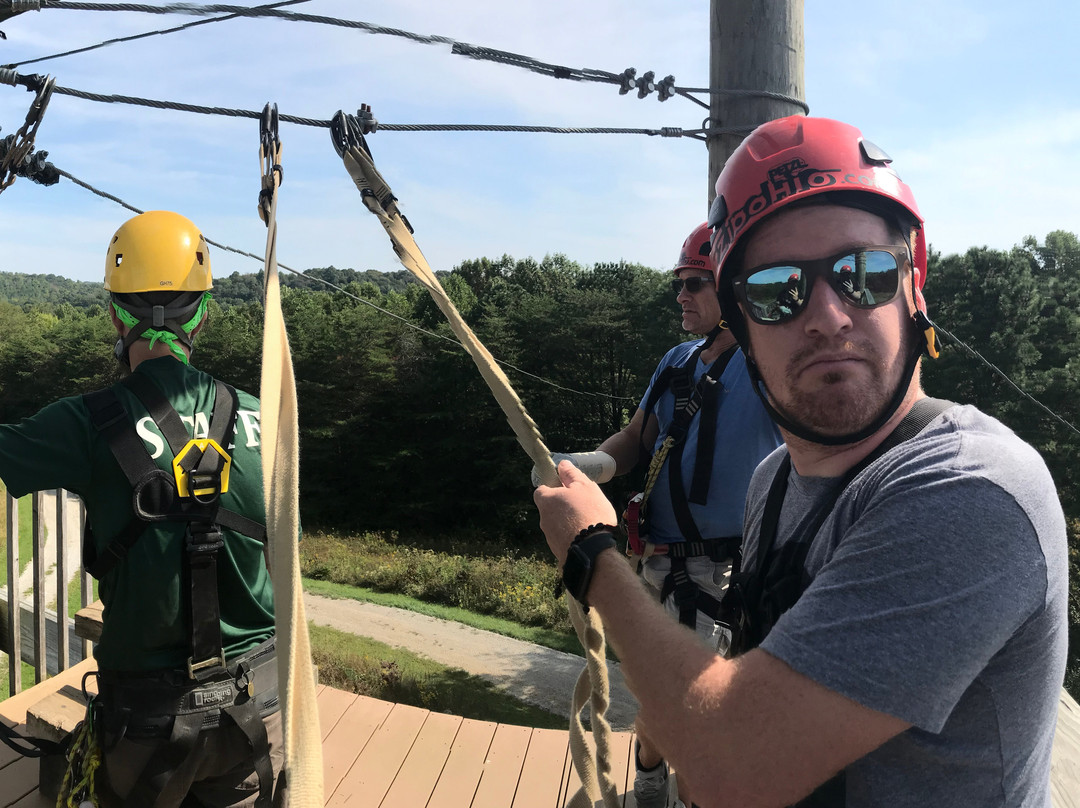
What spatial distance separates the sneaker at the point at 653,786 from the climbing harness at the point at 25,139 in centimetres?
300

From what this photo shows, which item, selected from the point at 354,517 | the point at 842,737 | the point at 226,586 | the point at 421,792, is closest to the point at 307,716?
the point at 842,737

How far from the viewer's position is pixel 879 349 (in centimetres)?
126

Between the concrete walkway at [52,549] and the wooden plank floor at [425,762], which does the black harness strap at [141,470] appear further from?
the concrete walkway at [52,549]

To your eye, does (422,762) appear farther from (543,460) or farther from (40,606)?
(543,460)

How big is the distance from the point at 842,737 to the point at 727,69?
8.96ft

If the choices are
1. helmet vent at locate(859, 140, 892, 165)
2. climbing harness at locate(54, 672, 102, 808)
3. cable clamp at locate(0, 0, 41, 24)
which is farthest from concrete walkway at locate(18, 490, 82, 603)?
helmet vent at locate(859, 140, 892, 165)

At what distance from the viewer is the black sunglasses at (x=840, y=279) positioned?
50.1 inches

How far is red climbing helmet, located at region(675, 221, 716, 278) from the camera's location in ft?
10.8

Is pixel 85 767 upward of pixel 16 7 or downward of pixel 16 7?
downward

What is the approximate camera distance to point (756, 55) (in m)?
2.90

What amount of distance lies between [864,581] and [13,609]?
4.39 meters

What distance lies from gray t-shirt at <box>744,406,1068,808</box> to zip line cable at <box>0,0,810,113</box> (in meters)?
2.37

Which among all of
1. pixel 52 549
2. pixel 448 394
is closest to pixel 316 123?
pixel 52 549

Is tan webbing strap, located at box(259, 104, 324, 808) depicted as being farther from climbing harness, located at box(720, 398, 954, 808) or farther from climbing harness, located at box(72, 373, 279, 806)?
climbing harness, located at box(72, 373, 279, 806)
